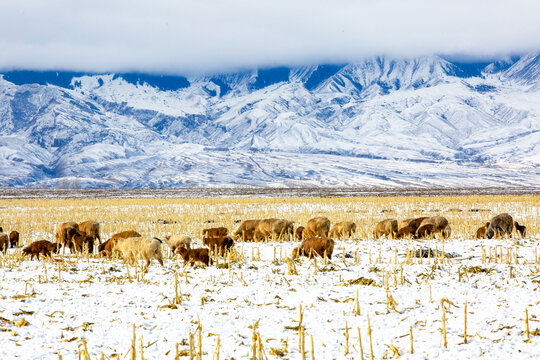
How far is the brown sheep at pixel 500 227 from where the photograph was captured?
18250 mm

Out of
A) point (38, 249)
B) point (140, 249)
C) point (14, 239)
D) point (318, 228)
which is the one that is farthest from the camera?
point (318, 228)

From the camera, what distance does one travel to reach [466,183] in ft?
540

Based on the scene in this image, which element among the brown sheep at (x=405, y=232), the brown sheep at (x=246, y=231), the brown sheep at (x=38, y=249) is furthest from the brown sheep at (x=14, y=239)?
the brown sheep at (x=405, y=232)

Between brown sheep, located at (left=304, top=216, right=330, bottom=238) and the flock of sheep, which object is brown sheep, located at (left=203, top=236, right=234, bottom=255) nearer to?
the flock of sheep

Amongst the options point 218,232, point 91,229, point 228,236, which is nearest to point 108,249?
point 228,236

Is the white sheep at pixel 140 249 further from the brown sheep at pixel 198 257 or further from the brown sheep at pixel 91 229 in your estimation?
the brown sheep at pixel 91 229

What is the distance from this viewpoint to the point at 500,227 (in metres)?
18.4

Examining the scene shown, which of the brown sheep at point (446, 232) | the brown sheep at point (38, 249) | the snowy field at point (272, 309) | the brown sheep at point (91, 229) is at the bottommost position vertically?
the snowy field at point (272, 309)

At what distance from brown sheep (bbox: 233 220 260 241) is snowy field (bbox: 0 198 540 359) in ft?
21.6

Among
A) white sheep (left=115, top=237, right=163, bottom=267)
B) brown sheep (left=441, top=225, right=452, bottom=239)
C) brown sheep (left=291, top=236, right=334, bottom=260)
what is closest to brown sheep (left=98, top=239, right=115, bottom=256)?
white sheep (left=115, top=237, right=163, bottom=267)

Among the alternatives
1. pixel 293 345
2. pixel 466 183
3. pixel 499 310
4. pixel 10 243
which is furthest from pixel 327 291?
pixel 466 183

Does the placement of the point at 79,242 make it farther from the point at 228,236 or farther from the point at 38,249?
the point at 228,236

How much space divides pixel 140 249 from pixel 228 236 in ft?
11.8

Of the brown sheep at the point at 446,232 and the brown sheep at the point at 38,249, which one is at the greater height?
the brown sheep at the point at 38,249
